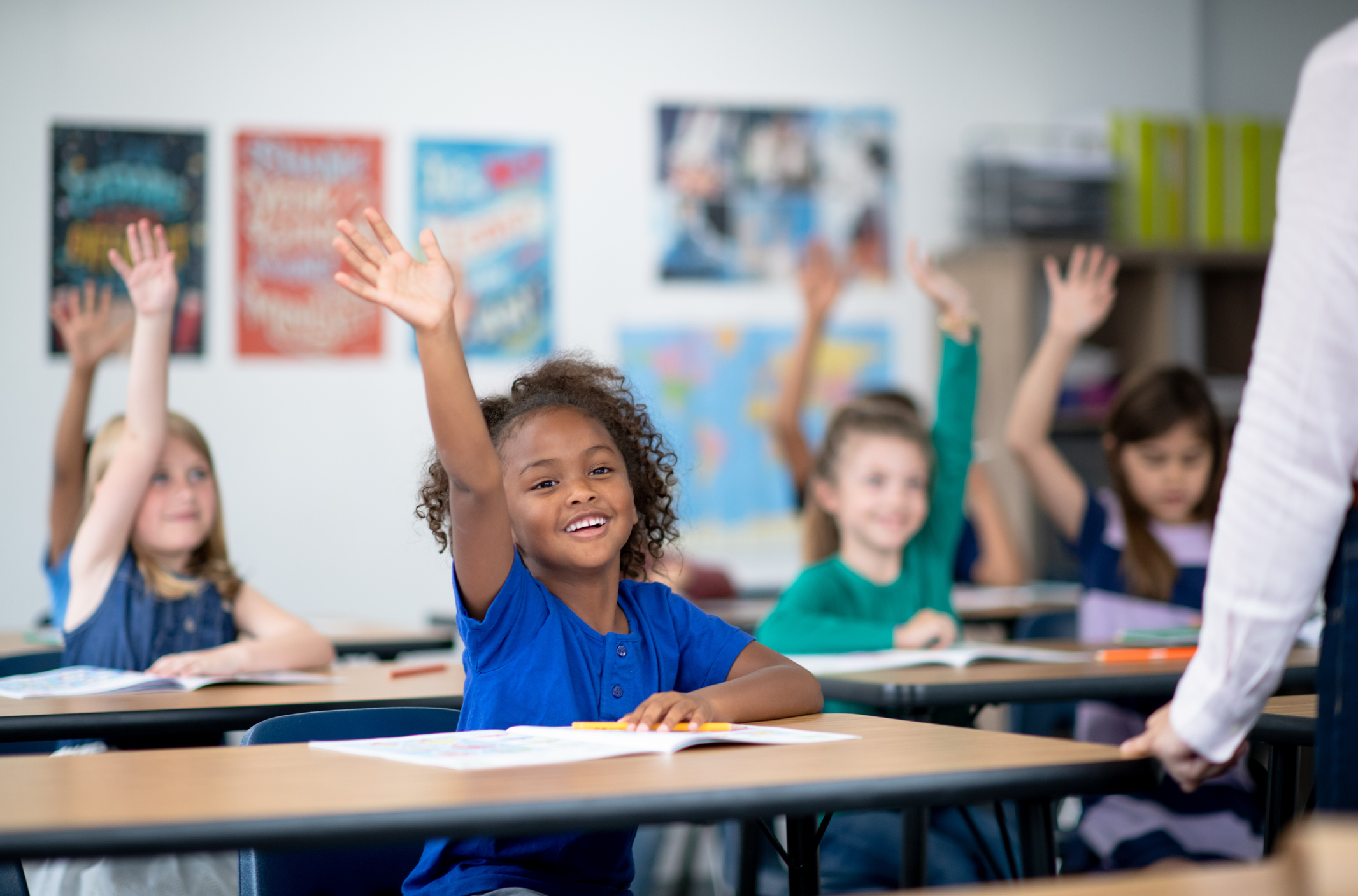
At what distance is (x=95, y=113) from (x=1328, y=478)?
4206 millimetres

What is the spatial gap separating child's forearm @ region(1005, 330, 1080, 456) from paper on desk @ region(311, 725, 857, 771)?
171cm

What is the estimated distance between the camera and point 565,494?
1.45m

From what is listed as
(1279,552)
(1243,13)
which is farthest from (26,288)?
(1243,13)

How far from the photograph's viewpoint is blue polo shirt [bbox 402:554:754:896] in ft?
3.98

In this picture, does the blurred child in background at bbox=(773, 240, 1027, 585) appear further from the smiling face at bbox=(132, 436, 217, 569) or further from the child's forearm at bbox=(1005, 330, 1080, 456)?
the smiling face at bbox=(132, 436, 217, 569)

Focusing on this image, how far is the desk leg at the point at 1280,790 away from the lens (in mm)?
1520

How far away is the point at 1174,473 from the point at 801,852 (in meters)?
1.57

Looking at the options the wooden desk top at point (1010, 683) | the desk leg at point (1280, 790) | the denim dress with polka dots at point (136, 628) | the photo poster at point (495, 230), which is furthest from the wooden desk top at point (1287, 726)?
the photo poster at point (495, 230)

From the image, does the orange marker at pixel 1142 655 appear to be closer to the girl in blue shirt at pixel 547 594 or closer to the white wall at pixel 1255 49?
the girl in blue shirt at pixel 547 594

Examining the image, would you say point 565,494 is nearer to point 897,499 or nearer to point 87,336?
point 897,499

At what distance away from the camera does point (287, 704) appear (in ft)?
5.27

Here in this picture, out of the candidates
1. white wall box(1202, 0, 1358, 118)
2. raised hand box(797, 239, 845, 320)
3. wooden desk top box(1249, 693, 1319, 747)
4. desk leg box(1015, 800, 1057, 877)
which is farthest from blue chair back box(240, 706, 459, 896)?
white wall box(1202, 0, 1358, 118)

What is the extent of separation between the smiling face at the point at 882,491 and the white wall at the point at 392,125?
209cm

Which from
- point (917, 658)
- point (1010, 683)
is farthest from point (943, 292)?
point (1010, 683)
